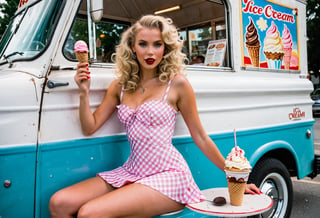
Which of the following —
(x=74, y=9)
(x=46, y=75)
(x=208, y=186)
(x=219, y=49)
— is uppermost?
(x=74, y=9)

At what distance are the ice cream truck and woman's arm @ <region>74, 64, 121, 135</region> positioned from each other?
0.05 meters

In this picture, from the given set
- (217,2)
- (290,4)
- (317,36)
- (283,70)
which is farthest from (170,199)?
(317,36)

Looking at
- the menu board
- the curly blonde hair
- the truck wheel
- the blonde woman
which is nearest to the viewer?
the blonde woman

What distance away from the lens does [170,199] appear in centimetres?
206

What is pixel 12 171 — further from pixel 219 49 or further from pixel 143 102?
pixel 219 49

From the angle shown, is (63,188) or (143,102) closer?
(63,188)

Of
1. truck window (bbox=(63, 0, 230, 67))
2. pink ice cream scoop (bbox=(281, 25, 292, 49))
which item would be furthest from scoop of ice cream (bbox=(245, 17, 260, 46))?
pink ice cream scoop (bbox=(281, 25, 292, 49))

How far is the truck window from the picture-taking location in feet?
9.73

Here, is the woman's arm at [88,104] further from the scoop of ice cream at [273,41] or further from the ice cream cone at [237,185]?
the scoop of ice cream at [273,41]

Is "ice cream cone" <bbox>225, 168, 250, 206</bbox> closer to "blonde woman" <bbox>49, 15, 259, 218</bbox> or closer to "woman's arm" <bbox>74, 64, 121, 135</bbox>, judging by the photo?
"blonde woman" <bbox>49, 15, 259, 218</bbox>

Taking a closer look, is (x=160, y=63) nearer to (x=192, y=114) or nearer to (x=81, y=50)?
(x=192, y=114)

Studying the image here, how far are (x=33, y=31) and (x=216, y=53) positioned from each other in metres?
1.51

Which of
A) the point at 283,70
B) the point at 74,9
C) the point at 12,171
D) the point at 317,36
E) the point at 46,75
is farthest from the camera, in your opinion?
the point at 317,36

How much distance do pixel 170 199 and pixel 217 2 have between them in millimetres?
1759
